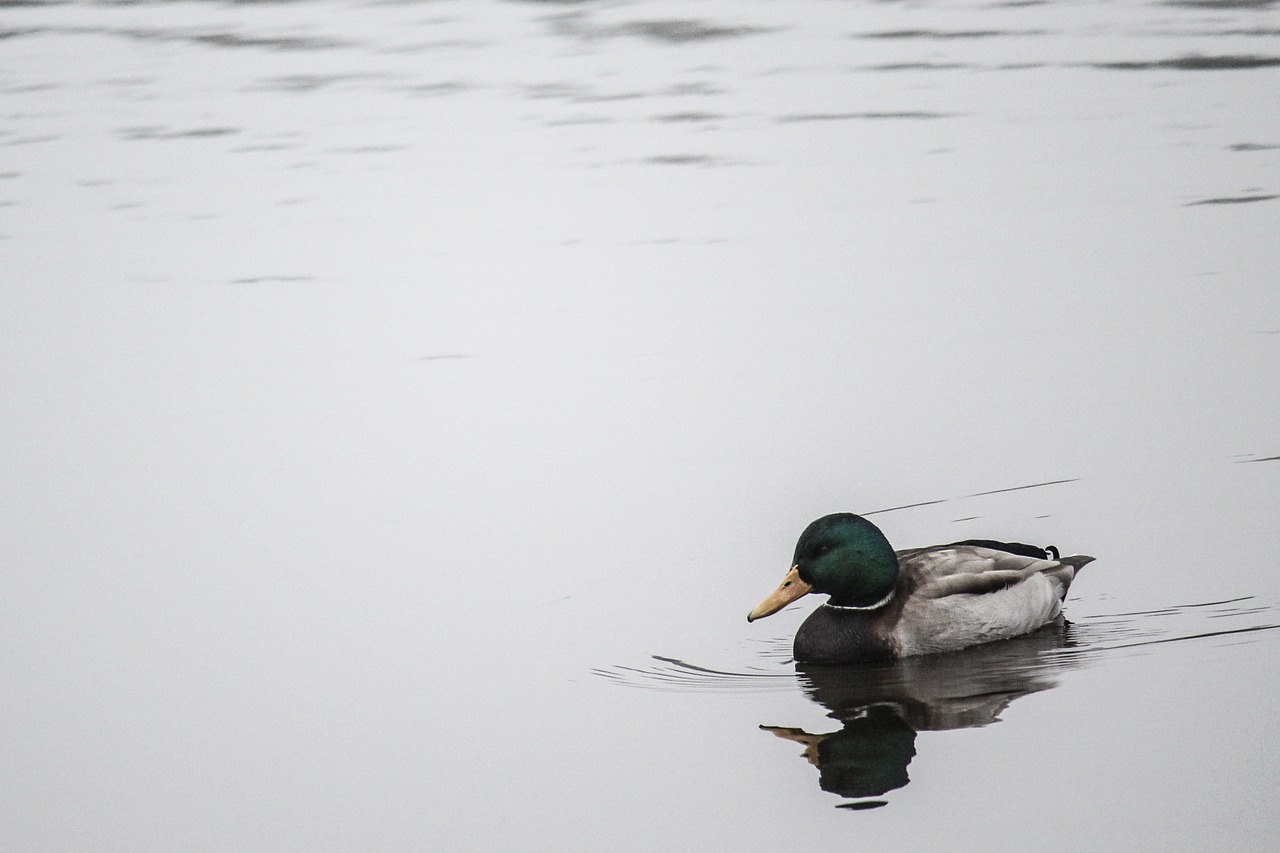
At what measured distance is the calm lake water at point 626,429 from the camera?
232 inches

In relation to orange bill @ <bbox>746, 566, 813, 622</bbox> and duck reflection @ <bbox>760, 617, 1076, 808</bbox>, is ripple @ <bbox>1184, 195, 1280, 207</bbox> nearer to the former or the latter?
duck reflection @ <bbox>760, 617, 1076, 808</bbox>

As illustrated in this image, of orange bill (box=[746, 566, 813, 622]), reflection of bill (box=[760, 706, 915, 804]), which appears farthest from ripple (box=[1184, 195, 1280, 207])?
reflection of bill (box=[760, 706, 915, 804])

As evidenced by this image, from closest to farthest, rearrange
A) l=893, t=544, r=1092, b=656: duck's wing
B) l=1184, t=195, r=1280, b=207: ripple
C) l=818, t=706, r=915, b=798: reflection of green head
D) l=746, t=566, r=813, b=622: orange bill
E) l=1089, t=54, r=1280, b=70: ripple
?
l=818, t=706, r=915, b=798: reflection of green head → l=746, t=566, r=813, b=622: orange bill → l=893, t=544, r=1092, b=656: duck's wing → l=1184, t=195, r=1280, b=207: ripple → l=1089, t=54, r=1280, b=70: ripple

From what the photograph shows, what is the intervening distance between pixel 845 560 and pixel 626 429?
250cm

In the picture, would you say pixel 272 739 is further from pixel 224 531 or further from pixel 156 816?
pixel 224 531

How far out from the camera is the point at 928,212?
40.2ft

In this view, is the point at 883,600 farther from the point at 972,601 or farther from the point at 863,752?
the point at 863,752

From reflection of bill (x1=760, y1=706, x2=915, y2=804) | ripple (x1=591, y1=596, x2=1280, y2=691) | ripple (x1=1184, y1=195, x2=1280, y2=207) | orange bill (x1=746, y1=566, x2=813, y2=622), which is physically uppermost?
ripple (x1=1184, y1=195, x2=1280, y2=207)

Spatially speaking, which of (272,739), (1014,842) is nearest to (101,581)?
(272,739)

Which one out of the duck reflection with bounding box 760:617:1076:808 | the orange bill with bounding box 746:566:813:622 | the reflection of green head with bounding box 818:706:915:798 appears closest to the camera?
the reflection of green head with bounding box 818:706:915:798

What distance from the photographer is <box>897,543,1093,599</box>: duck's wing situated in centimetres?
706

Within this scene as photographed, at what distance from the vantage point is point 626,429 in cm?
930

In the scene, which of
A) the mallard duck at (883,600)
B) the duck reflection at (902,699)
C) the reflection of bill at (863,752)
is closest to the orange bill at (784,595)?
the mallard duck at (883,600)

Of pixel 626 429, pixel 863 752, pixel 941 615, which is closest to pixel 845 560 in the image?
pixel 941 615
